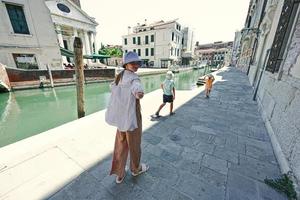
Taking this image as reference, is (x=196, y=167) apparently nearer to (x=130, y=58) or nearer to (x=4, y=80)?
(x=130, y=58)

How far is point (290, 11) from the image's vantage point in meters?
3.41

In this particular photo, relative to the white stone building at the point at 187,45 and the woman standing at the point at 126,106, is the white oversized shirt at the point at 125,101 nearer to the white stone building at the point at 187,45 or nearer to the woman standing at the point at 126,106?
the woman standing at the point at 126,106

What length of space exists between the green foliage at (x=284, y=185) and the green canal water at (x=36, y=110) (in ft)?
23.7

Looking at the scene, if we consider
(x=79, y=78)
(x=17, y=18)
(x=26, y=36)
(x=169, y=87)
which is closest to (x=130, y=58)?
(x=169, y=87)

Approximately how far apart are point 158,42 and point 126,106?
35396 millimetres

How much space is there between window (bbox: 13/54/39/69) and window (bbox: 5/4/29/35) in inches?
80.1

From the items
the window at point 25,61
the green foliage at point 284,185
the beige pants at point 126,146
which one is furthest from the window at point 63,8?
the green foliage at point 284,185

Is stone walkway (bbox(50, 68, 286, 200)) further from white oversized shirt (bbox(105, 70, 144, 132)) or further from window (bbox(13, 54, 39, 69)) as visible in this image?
window (bbox(13, 54, 39, 69))

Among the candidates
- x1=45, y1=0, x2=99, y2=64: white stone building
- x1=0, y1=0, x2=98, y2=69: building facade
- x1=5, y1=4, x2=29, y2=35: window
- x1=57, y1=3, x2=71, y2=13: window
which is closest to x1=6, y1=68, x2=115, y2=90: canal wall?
x1=0, y1=0, x2=98, y2=69: building facade

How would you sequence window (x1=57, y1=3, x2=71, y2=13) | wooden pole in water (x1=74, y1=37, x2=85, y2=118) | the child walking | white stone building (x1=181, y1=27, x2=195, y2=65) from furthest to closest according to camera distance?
1. white stone building (x1=181, y1=27, x2=195, y2=65)
2. window (x1=57, y1=3, x2=71, y2=13)
3. wooden pole in water (x1=74, y1=37, x2=85, y2=118)
4. the child walking

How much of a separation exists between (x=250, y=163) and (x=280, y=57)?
3.01 m

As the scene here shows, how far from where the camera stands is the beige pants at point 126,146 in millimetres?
1864

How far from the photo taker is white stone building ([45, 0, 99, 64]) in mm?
20438

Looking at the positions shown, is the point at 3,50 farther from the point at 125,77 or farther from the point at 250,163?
the point at 250,163
